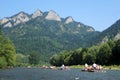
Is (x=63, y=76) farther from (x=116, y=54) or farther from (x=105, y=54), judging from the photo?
(x=116, y=54)

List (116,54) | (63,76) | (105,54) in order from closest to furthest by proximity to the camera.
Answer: (63,76), (116,54), (105,54)

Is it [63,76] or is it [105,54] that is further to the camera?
[105,54]

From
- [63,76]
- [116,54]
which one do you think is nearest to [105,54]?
[116,54]

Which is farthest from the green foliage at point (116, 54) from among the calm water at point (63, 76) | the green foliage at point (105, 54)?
Result: the calm water at point (63, 76)

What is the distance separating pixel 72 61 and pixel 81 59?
450 inches

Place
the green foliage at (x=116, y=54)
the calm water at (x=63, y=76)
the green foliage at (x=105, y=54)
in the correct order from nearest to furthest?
the calm water at (x=63, y=76), the green foliage at (x=116, y=54), the green foliage at (x=105, y=54)

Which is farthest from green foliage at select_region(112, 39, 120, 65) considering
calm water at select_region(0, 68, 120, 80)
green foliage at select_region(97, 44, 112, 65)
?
calm water at select_region(0, 68, 120, 80)

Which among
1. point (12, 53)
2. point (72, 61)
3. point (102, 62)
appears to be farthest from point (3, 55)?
point (72, 61)

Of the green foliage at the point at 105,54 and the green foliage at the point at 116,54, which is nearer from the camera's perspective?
the green foliage at the point at 116,54

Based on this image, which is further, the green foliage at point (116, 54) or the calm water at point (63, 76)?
the green foliage at point (116, 54)

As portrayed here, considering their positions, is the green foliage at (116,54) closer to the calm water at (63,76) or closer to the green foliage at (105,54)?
the green foliage at (105,54)

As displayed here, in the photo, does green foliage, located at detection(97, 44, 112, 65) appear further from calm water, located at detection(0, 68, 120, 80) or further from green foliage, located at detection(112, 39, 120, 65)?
calm water, located at detection(0, 68, 120, 80)

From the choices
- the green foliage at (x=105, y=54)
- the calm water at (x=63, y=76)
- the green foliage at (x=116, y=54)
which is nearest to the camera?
the calm water at (x=63, y=76)

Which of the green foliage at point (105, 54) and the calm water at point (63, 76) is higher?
the green foliage at point (105, 54)
